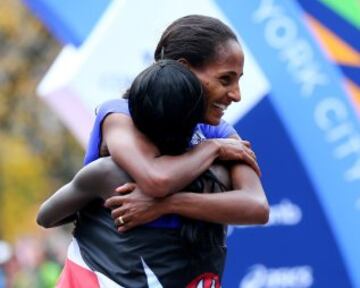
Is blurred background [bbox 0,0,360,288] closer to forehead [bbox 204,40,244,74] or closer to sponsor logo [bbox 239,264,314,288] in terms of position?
sponsor logo [bbox 239,264,314,288]

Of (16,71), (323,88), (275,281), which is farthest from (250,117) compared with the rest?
(16,71)

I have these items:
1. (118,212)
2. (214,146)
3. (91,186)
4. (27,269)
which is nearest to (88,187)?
(91,186)

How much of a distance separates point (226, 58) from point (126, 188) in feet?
1.52

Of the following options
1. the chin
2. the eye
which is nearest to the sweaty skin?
the chin

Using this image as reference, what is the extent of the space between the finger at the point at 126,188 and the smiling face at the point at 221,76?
29cm

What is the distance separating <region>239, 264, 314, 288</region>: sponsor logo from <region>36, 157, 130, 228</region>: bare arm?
2563mm

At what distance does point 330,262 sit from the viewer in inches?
235

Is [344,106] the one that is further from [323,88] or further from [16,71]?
[16,71]

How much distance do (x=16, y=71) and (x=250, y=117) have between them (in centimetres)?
1760

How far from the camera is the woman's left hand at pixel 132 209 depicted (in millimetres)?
3369

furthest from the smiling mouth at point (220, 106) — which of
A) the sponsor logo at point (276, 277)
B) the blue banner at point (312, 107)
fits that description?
the sponsor logo at point (276, 277)

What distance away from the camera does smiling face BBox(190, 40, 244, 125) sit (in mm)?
3443

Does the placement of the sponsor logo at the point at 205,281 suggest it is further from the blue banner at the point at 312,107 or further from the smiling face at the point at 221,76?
the blue banner at the point at 312,107

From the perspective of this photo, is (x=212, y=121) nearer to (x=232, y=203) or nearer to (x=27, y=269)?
(x=232, y=203)
